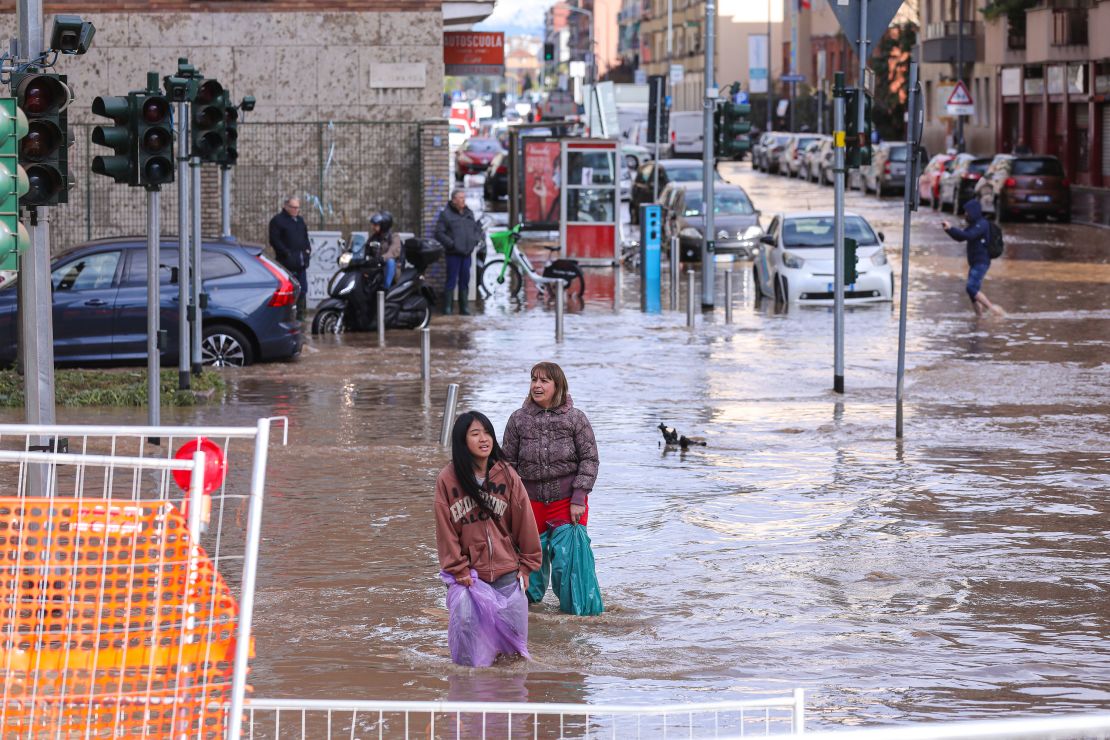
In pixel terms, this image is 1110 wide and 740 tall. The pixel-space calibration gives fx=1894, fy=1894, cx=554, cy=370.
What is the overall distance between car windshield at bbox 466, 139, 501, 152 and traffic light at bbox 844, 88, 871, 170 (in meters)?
54.1

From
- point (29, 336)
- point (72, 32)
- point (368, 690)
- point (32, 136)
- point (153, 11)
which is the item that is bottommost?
point (368, 690)

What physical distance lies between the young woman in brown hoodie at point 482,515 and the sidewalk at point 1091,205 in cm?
3825

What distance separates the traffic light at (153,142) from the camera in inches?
597

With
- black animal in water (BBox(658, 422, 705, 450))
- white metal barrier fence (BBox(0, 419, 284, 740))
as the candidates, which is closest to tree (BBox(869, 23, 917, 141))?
black animal in water (BBox(658, 422, 705, 450))

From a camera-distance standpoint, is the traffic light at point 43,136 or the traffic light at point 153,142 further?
the traffic light at point 153,142

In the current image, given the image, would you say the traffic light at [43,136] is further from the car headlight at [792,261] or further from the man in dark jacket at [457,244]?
the car headlight at [792,261]

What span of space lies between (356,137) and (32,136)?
1877cm

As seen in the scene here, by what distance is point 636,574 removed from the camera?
1056cm

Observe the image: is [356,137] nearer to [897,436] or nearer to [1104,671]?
[897,436]

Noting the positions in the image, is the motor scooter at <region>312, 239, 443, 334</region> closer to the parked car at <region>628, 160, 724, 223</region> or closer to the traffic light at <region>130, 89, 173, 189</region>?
the traffic light at <region>130, 89, 173, 189</region>

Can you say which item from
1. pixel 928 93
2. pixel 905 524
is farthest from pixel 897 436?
pixel 928 93

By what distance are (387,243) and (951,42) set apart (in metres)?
51.3

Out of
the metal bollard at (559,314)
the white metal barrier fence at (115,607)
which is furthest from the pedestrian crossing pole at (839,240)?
the white metal barrier fence at (115,607)

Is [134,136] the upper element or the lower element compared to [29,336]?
upper
